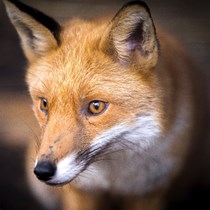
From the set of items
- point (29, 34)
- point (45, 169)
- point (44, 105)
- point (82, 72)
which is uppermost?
point (29, 34)

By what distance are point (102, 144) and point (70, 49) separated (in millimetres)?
318

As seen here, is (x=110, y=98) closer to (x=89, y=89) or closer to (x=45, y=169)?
(x=89, y=89)

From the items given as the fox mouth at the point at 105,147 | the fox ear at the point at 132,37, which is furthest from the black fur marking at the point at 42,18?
the fox mouth at the point at 105,147

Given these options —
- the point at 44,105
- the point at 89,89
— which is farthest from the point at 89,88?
the point at 44,105

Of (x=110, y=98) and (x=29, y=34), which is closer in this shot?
(x=110, y=98)

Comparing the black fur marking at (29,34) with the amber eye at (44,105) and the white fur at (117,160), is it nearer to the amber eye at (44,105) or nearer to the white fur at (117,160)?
the amber eye at (44,105)

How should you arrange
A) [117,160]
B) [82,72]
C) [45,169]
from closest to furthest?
[45,169], [82,72], [117,160]

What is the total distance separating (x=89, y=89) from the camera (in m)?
1.54

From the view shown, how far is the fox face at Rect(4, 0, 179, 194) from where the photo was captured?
1486 mm

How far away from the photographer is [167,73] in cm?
161

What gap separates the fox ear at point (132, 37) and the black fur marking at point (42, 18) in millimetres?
170

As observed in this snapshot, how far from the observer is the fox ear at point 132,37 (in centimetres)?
142

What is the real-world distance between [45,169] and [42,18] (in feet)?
1.53

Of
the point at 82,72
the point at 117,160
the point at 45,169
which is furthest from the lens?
the point at 117,160
